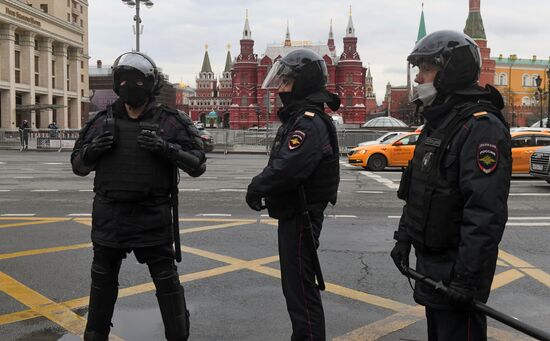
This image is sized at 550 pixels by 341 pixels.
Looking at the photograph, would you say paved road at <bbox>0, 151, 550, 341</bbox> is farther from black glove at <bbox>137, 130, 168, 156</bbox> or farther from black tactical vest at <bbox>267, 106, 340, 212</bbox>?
black glove at <bbox>137, 130, 168, 156</bbox>

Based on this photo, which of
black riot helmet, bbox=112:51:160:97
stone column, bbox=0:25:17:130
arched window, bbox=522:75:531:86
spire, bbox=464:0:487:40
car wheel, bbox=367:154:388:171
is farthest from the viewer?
arched window, bbox=522:75:531:86

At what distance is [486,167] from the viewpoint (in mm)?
2484

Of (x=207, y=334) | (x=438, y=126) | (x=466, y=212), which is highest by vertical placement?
(x=438, y=126)

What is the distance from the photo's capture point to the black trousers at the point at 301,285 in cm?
339

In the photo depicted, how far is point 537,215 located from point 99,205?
870 cm

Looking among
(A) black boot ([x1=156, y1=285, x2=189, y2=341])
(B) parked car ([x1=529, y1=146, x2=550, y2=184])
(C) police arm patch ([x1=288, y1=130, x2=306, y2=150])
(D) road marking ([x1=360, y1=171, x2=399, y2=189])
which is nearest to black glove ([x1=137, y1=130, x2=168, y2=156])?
(C) police arm patch ([x1=288, y1=130, x2=306, y2=150])

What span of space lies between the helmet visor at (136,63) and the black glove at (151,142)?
0.43m

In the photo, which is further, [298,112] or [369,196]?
[369,196]

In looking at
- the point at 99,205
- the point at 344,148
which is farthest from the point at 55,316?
the point at 344,148

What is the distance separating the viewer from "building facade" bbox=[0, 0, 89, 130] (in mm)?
58750

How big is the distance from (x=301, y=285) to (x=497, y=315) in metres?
1.32

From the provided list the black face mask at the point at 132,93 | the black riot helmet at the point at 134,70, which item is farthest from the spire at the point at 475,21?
the black face mask at the point at 132,93

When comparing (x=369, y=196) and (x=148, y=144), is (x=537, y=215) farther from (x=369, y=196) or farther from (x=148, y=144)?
(x=148, y=144)

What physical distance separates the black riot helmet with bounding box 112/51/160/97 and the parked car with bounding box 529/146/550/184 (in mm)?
12526
